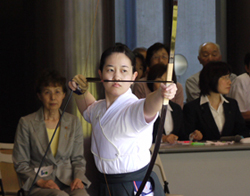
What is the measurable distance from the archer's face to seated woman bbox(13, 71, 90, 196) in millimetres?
202

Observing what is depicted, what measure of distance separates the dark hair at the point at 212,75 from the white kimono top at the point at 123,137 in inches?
30.2

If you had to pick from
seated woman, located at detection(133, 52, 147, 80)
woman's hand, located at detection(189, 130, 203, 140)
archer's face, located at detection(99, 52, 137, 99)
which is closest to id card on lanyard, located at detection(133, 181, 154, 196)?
archer's face, located at detection(99, 52, 137, 99)

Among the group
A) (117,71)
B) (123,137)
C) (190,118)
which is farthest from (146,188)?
(190,118)

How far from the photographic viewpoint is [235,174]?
1262 millimetres

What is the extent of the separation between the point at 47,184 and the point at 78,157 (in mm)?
84

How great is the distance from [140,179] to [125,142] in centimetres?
7

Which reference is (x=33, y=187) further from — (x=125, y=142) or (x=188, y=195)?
(x=188, y=195)

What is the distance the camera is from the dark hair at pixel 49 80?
767mm

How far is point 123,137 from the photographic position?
0.59 metres

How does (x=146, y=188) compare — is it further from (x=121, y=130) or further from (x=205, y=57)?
(x=205, y=57)

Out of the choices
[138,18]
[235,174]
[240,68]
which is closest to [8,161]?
[235,174]

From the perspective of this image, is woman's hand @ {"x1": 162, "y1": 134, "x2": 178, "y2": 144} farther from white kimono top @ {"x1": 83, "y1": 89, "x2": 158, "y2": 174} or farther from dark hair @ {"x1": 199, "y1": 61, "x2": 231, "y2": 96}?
white kimono top @ {"x1": 83, "y1": 89, "x2": 158, "y2": 174}

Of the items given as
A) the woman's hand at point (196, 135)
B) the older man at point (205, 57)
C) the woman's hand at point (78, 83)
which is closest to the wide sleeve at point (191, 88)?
the older man at point (205, 57)

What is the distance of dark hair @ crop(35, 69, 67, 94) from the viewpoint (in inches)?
30.2
